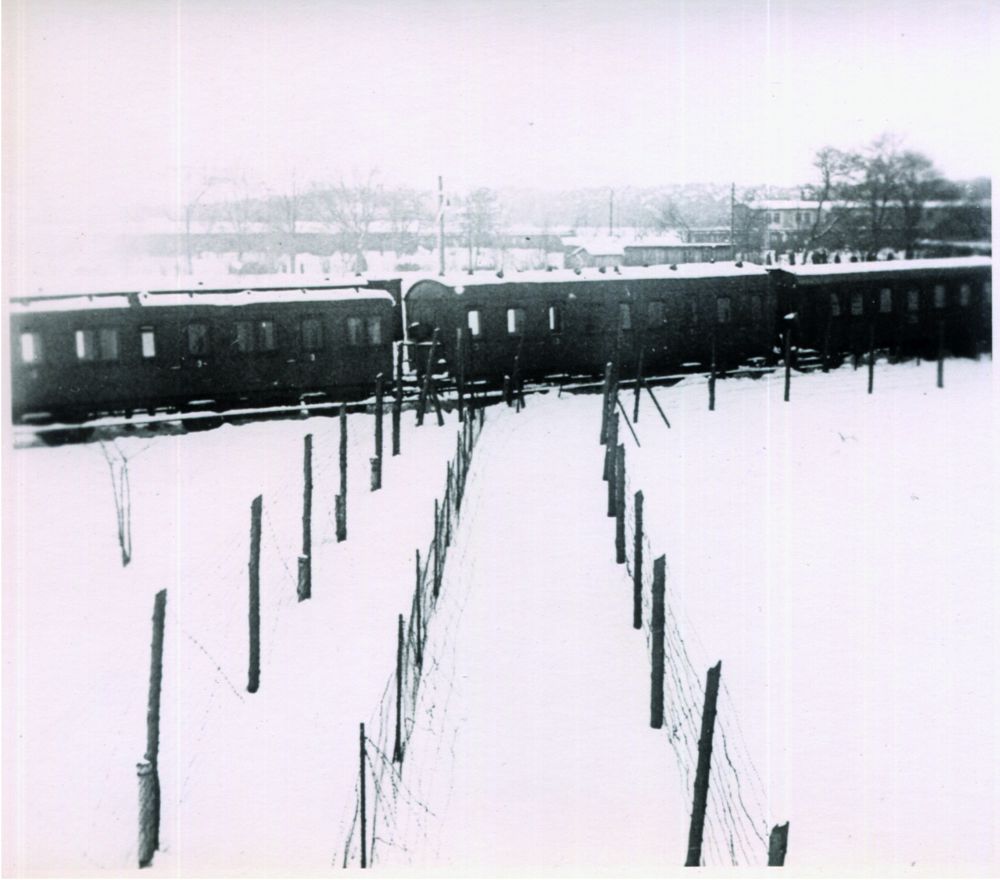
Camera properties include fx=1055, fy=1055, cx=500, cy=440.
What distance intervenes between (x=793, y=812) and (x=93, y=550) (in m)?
4.87

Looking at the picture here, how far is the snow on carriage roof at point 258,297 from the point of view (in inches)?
540

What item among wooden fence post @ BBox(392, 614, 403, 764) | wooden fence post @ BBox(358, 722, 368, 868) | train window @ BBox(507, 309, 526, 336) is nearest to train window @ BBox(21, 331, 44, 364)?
wooden fence post @ BBox(392, 614, 403, 764)

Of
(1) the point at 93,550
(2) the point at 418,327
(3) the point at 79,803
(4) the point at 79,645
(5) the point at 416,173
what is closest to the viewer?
(3) the point at 79,803

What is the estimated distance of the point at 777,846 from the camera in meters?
5.55

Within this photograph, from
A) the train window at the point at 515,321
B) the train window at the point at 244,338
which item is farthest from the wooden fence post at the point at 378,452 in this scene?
the train window at the point at 515,321

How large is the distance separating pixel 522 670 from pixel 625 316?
1154 cm

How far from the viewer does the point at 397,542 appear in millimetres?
8898

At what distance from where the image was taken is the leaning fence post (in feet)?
17.7

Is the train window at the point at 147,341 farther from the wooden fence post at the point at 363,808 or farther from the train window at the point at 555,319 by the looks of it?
the wooden fence post at the point at 363,808

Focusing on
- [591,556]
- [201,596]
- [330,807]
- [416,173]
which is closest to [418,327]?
[416,173]

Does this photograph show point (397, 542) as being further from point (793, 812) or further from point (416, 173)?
point (793, 812)

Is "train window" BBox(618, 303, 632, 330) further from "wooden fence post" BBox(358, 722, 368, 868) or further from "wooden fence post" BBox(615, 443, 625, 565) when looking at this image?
"wooden fence post" BBox(358, 722, 368, 868)

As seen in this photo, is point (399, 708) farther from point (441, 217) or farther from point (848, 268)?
point (848, 268)

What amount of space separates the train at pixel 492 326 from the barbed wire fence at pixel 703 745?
594 cm
